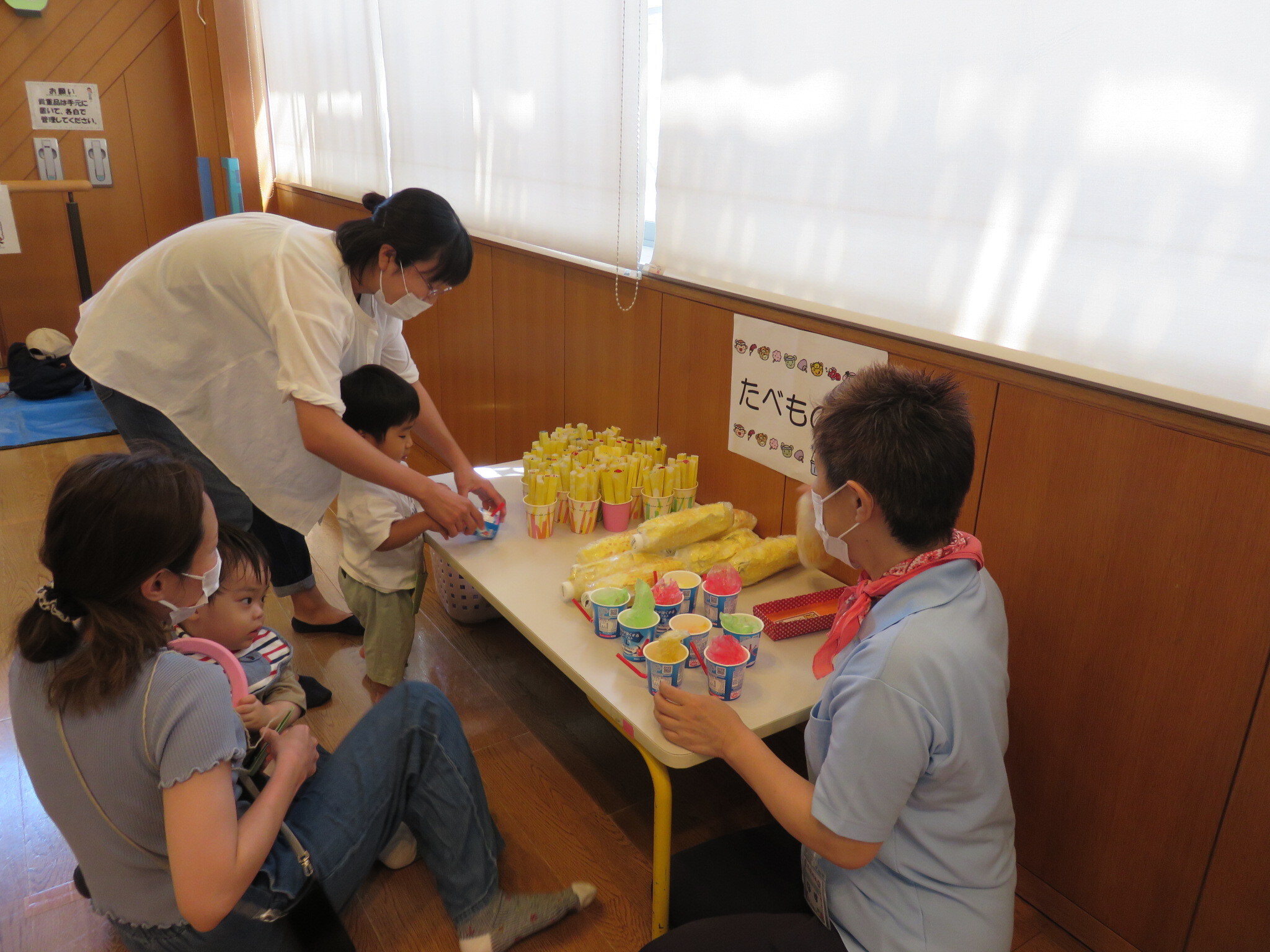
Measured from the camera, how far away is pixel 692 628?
162 cm

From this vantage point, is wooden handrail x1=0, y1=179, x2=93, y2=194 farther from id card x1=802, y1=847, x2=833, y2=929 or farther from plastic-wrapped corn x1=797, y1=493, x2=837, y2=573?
id card x1=802, y1=847, x2=833, y2=929

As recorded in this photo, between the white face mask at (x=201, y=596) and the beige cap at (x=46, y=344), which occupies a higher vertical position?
the white face mask at (x=201, y=596)

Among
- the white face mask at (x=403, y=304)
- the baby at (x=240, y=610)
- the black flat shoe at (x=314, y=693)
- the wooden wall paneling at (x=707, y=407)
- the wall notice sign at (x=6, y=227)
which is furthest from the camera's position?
the wall notice sign at (x=6, y=227)

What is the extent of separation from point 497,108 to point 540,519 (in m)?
1.55

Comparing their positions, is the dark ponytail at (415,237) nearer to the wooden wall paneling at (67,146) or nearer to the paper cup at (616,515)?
the paper cup at (616,515)

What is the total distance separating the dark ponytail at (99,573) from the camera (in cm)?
111

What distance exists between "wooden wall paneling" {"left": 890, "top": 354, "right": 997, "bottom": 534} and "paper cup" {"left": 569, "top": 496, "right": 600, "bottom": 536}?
830mm

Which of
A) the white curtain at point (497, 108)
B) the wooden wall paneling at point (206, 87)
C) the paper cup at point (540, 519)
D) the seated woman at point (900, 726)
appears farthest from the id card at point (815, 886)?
the wooden wall paneling at point (206, 87)

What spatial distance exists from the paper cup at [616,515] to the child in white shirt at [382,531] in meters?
0.41

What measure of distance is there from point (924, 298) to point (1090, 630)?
658 millimetres

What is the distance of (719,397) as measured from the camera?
220 cm

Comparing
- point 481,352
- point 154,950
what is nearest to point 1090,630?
point 154,950

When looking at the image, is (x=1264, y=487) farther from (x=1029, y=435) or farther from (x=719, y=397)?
(x=719, y=397)

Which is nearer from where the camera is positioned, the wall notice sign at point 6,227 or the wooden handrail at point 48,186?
the wall notice sign at point 6,227
